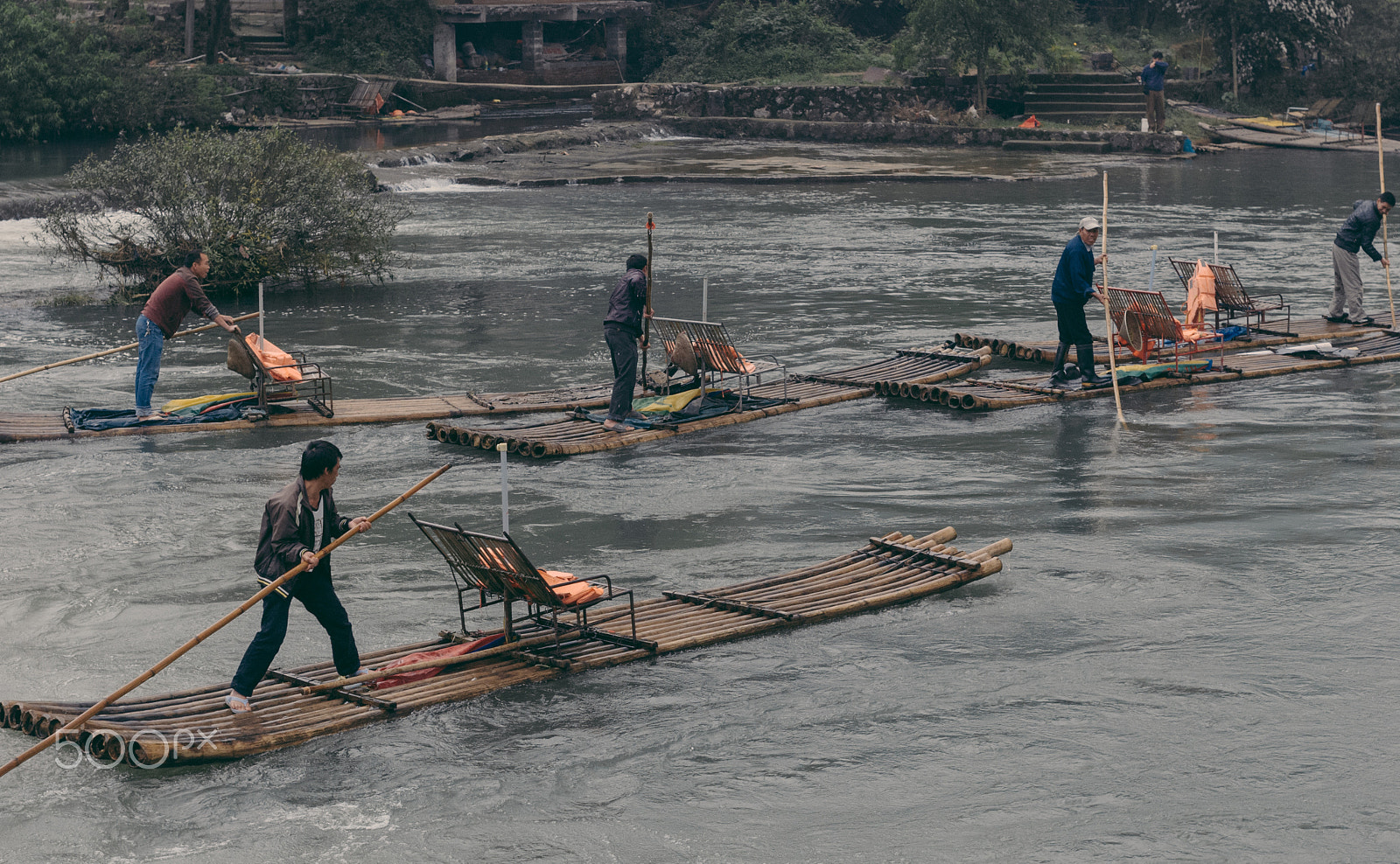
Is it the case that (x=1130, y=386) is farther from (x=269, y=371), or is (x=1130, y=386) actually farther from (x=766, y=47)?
(x=766, y=47)

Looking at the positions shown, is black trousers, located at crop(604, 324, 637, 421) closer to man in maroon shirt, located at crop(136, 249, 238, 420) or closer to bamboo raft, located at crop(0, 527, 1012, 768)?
man in maroon shirt, located at crop(136, 249, 238, 420)

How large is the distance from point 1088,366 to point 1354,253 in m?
5.22

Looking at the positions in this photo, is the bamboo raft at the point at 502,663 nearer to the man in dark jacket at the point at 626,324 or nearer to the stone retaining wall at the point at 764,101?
Result: the man in dark jacket at the point at 626,324

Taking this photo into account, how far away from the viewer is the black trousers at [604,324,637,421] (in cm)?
1465

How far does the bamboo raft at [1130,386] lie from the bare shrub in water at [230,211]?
12.0 meters

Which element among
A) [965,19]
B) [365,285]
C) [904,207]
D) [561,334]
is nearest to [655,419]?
[561,334]

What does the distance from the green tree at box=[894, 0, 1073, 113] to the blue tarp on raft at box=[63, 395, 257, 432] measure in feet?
124

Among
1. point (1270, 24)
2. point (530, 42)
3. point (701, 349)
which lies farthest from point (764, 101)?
point (701, 349)

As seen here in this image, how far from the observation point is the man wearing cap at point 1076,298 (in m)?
15.9

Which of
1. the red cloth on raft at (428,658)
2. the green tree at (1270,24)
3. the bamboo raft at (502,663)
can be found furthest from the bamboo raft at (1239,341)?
the green tree at (1270,24)

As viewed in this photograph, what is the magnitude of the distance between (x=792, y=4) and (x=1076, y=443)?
4822 cm

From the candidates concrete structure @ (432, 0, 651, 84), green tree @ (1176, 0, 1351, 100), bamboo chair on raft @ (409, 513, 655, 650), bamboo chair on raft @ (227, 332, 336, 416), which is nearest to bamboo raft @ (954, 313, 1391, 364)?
bamboo chair on raft @ (227, 332, 336, 416)

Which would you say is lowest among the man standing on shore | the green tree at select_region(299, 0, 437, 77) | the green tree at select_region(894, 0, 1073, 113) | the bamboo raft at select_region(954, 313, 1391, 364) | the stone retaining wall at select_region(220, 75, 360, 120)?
the bamboo raft at select_region(954, 313, 1391, 364)

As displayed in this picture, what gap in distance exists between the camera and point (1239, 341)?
18.9m
